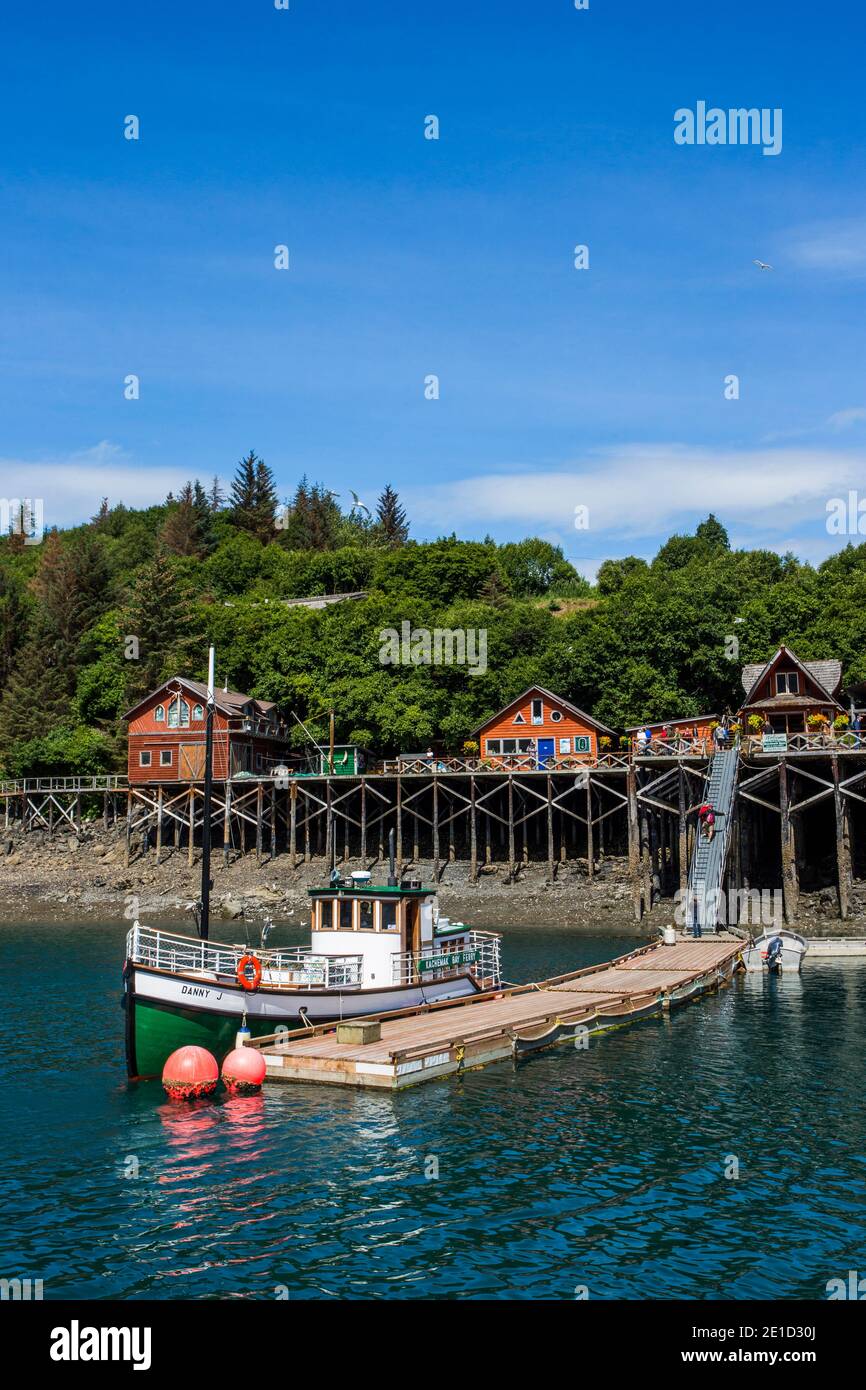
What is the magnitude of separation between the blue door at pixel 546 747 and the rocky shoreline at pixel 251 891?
6618 millimetres

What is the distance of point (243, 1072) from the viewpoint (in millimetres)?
23531

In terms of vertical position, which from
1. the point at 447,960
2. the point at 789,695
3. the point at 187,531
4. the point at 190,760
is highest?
the point at 187,531

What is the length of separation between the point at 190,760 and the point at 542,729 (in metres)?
21.5

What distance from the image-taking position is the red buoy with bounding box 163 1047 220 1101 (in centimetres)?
2320

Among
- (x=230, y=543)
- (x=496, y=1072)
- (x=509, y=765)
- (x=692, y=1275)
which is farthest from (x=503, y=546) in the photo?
(x=692, y=1275)

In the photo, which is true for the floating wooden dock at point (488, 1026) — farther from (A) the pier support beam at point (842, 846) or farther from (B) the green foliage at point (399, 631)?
(B) the green foliage at point (399, 631)

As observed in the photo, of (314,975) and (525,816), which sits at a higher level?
(525,816)

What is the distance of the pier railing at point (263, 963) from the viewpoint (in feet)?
84.3

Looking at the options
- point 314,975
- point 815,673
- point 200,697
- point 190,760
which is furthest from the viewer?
point 200,697

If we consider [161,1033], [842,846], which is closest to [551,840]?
[842,846]

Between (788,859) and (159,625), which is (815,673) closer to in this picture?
(788,859)

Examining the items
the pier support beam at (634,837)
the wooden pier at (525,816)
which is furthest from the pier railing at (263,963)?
the pier support beam at (634,837)

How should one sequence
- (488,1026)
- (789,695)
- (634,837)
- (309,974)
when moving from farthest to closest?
(789,695) → (634,837) → (309,974) → (488,1026)

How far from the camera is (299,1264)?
1503cm
